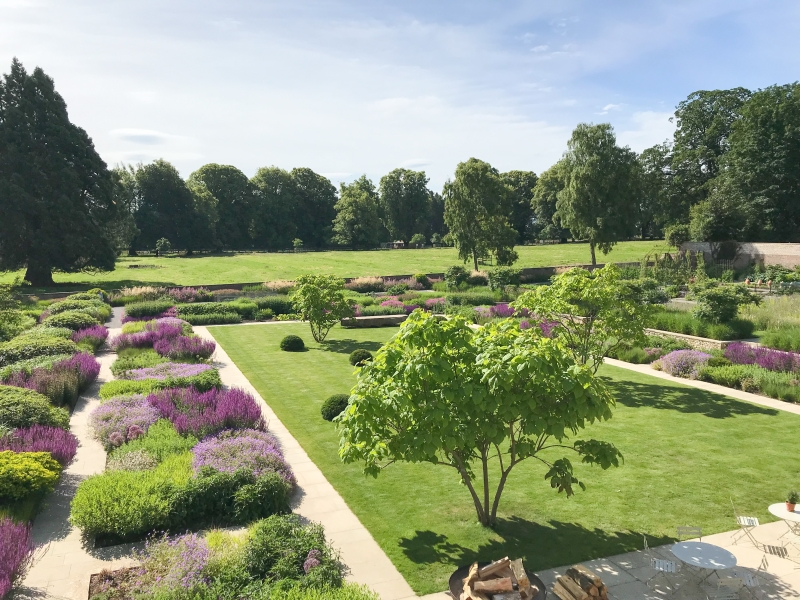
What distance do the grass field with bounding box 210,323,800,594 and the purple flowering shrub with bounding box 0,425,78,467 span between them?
4.31 meters

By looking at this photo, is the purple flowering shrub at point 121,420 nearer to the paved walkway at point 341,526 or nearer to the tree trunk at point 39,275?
the paved walkway at point 341,526

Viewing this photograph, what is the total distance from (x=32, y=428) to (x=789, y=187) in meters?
58.5

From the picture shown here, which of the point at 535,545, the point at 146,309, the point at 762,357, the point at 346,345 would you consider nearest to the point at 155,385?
the point at 346,345

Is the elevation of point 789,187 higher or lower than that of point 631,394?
higher

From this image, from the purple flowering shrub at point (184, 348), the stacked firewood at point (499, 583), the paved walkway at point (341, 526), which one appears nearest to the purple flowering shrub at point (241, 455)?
the paved walkway at point (341, 526)

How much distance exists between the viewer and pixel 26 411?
10.4 m

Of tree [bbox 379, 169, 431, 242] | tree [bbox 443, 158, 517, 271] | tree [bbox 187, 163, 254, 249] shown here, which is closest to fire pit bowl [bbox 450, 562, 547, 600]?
tree [bbox 443, 158, 517, 271]

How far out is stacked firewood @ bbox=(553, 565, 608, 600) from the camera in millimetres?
5746

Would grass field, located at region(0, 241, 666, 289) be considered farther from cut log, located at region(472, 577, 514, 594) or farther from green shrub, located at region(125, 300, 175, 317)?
cut log, located at region(472, 577, 514, 594)

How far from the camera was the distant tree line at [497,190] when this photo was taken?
40.6 meters

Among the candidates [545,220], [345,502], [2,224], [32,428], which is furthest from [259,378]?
[545,220]

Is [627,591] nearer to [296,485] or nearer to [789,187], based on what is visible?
[296,485]

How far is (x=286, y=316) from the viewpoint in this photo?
30.3m

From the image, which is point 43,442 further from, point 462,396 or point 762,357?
point 762,357
